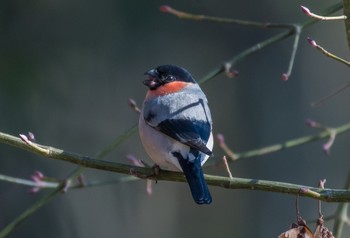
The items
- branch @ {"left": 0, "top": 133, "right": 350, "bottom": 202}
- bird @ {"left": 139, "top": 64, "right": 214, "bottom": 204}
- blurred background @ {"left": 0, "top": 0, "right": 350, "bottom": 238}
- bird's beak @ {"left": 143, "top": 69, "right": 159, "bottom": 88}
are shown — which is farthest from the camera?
blurred background @ {"left": 0, "top": 0, "right": 350, "bottom": 238}

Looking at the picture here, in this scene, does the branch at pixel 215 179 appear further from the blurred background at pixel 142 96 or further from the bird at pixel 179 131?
the blurred background at pixel 142 96

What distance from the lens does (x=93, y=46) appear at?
6754 mm

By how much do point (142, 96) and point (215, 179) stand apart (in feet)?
14.5

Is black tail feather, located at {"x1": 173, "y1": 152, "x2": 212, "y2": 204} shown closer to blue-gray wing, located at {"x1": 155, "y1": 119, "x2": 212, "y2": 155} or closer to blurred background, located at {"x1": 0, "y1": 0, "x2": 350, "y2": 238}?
blue-gray wing, located at {"x1": 155, "y1": 119, "x2": 212, "y2": 155}

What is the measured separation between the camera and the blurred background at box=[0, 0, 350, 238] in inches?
242

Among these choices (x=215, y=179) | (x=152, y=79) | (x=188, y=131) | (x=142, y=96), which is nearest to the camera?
(x=215, y=179)

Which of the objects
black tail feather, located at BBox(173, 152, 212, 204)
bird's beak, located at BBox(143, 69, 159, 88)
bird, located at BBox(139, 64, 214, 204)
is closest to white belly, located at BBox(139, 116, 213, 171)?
bird, located at BBox(139, 64, 214, 204)

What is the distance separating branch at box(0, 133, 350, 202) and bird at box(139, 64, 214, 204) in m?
0.14

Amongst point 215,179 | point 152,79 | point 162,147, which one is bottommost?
point 215,179

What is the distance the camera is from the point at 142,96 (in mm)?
7238

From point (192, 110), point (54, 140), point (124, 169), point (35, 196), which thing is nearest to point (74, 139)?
point (54, 140)

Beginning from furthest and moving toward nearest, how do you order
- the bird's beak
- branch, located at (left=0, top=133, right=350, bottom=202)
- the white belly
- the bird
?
the bird's beak < the white belly < the bird < branch, located at (left=0, top=133, right=350, bottom=202)

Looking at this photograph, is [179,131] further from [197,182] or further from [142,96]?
[142,96]

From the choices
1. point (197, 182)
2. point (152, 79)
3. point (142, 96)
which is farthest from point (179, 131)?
point (142, 96)
